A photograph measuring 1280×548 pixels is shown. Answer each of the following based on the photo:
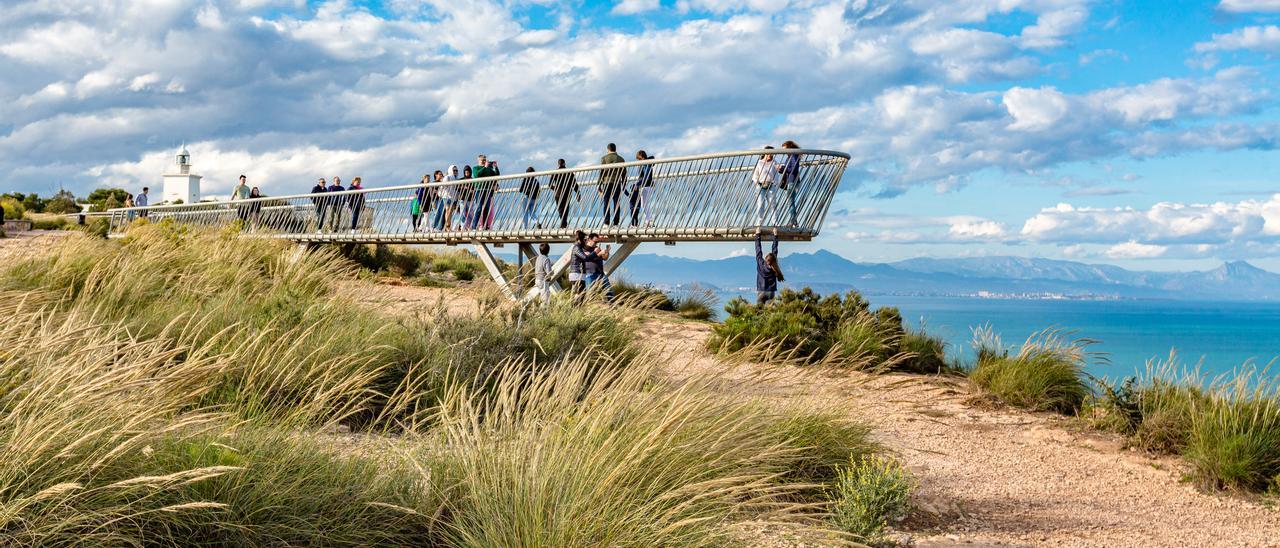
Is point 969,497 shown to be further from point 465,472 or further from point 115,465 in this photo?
point 115,465

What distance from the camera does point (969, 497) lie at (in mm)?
7027

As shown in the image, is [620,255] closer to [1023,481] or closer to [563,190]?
[563,190]

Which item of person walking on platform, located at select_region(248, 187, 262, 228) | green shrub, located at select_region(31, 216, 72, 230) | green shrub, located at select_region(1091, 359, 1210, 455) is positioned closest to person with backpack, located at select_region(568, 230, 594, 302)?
green shrub, located at select_region(1091, 359, 1210, 455)

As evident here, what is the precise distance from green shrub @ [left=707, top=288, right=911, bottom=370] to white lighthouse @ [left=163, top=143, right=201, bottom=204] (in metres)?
71.1

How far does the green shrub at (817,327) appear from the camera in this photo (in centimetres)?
1261

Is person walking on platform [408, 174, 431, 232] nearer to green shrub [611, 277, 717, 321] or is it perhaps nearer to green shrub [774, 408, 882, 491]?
green shrub [611, 277, 717, 321]

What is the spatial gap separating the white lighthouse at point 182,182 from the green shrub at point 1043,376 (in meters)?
74.5

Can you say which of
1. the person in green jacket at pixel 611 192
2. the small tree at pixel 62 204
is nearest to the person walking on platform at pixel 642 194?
the person in green jacket at pixel 611 192

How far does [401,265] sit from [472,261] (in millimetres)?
5237

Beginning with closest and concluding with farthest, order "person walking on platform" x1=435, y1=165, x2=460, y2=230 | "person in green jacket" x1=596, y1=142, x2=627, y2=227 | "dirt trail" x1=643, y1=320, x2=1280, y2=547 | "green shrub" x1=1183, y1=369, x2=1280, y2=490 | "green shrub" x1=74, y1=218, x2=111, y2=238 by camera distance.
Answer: "dirt trail" x1=643, y1=320, x2=1280, y2=547 → "green shrub" x1=1183, y1=369, x2=1280, y2=490 → "person in green jacket" x1=596, y1=142, x2=627, y2=227 → "person walking on platform" x1=435, y1=165, x2=460, y2=230 → "green shrub" x1=74, y1=218, x2=111, y2=238

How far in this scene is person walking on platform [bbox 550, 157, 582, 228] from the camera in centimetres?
1895

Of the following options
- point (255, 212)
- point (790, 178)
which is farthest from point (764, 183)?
point (255, 212)

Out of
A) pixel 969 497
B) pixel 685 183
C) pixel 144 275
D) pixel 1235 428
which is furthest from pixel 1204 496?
pixel 685 183

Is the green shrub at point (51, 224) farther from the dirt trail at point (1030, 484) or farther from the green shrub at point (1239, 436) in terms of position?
the green shrub at point (1239, 436)
